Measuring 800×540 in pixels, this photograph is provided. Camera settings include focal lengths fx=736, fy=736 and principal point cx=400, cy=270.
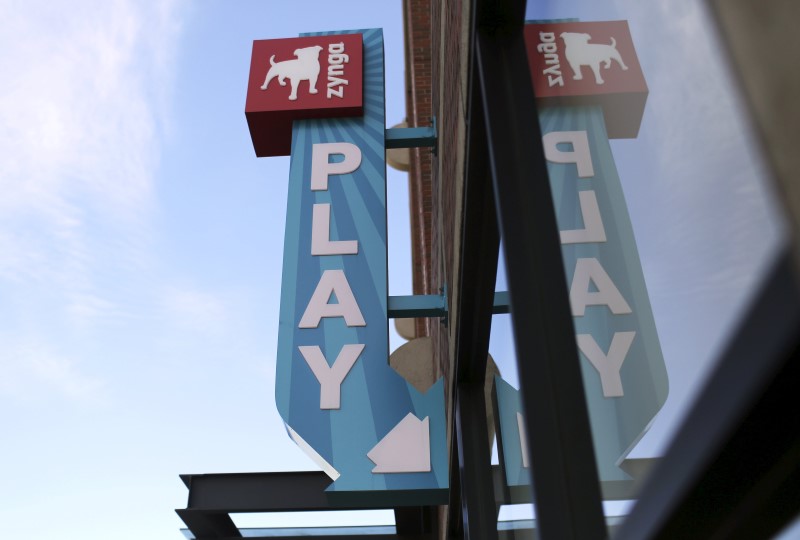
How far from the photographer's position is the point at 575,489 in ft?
4.91

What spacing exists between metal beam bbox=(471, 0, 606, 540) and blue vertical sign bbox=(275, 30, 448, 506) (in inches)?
99.2

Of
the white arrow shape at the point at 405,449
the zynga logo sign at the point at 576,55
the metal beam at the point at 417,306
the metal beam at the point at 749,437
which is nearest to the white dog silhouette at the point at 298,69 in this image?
the metal beam at the point at 417,306

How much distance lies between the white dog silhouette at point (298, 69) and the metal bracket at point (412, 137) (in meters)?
0.74

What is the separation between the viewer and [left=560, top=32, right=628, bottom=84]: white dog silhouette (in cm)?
118

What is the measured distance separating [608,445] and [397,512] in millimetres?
6073

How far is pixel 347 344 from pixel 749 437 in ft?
12.6

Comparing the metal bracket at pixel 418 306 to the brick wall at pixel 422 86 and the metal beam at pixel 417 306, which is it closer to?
the metal beam at pixel 417 306

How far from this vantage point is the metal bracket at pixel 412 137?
5.39m

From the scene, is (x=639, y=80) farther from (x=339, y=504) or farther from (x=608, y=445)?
(x=339, y=504)

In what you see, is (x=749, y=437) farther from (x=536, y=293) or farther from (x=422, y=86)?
(x=422, y=86)

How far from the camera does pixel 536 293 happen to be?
1.72 meters

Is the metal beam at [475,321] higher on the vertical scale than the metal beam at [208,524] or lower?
lower

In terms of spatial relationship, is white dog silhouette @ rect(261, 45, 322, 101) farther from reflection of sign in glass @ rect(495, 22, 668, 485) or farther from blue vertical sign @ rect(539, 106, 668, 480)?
blue vertical sign @ rect(539, 106, 668, 480)

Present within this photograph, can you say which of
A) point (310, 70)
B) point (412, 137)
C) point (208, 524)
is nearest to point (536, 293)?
point (412, 137)
